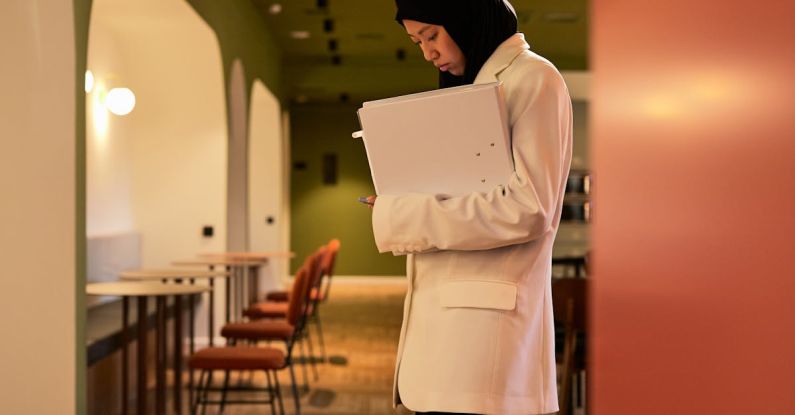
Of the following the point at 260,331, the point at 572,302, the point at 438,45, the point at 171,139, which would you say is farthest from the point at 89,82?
the point at 438,45

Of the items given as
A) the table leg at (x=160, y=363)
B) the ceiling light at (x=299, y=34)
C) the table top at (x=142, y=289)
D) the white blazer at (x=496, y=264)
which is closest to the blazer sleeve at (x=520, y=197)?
the white blazer at (x=496, y=264)

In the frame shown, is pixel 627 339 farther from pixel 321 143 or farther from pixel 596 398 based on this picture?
pixel 321 143

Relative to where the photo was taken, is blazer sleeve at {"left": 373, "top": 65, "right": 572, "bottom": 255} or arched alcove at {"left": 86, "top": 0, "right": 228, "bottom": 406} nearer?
blazer sleeve at {"left": 373, "top": 65, "right": 572, "bottom": 255}

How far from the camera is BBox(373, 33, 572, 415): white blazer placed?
5.15ft

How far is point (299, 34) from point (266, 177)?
2036 millimetres

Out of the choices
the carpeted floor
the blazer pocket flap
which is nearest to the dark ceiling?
the carpeted floor

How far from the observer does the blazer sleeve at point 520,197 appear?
5.13 feet

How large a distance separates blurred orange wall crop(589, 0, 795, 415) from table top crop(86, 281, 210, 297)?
2.46m

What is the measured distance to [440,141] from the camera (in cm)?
166

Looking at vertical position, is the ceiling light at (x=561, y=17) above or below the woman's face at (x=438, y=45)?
above

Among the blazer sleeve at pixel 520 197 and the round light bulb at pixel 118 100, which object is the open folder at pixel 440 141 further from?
the round light bulb at pixel 118 100

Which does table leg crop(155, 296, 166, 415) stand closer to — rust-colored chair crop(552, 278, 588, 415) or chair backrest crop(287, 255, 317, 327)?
chair backrest crop(287, 255, 317, 327)

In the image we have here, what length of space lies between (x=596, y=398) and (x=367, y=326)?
23.0 feet
